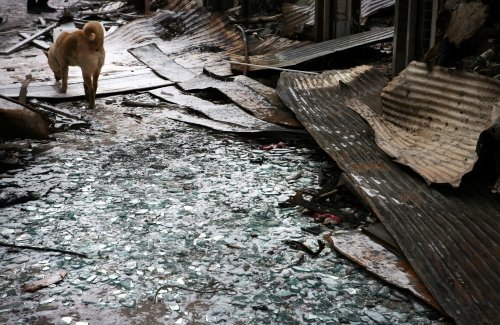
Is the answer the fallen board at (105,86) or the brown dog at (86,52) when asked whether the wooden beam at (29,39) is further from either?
the brown dog at (86,52)

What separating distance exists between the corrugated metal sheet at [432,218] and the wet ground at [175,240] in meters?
0.26

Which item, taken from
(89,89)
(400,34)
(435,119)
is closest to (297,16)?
(400,34)

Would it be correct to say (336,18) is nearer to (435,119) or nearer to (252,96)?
(252,96)

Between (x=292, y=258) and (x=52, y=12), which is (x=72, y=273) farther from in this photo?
(x=52, y=12)

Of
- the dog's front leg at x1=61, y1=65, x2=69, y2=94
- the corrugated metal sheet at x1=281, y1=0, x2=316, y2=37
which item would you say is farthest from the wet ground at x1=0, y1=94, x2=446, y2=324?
the corrugated metal sheet at x1=281, y1=0, x2=316, y2=37

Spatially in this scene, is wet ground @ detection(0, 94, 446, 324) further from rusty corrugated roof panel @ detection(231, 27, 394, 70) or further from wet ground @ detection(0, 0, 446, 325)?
rusty corrugated roof panel @ detection(231, 27, 394, 70)

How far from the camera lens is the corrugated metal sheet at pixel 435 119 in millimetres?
5238

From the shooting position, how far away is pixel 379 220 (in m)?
Answer: 4.69

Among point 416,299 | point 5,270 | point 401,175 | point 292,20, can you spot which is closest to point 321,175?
point 401,175

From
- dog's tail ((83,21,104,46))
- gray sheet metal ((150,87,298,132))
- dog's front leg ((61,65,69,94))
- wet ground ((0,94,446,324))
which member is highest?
dog's tail ((83,21,104,46))

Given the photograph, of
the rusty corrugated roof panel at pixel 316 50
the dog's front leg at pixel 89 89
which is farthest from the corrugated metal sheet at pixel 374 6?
the dog's front leg at pixel 89 89

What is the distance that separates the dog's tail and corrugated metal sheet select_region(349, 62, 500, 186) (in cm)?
376

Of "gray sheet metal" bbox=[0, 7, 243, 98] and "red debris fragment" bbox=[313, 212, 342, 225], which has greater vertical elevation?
"gray sheet metal" bbox=[0, 7, 243, 98]

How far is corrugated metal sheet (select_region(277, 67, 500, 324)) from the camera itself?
3.66 m
